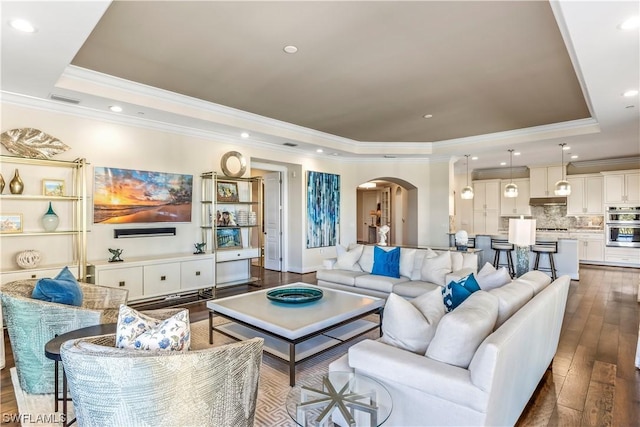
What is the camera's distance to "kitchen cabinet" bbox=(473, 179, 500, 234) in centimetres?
1021

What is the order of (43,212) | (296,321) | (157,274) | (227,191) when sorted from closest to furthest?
1. (296,321)
2. (43,212)
3. (157,274)
4. (227,191)

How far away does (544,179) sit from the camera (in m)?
9.32

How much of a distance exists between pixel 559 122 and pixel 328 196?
15.0ft

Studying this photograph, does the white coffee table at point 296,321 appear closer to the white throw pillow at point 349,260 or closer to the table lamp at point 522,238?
the white throw pillow at point 349,260

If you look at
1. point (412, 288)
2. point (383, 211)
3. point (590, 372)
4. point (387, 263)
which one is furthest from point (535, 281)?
point (383, 211)

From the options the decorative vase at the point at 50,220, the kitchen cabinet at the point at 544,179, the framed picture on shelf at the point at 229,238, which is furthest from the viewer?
the kitchen cabinet at the point at 544,179

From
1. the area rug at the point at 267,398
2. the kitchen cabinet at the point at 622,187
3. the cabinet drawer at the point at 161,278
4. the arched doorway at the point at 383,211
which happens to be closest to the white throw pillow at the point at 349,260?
the area rug at the point at 267,398

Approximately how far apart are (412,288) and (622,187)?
7.63 m

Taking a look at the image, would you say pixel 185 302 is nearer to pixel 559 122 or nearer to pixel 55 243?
pixel 55 243

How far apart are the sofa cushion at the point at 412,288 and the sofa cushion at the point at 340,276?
0.69 meters

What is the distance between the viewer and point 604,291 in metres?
5.85

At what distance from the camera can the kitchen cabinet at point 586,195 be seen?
8609mm

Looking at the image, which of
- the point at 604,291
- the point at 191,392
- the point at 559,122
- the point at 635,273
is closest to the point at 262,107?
the point at 191,392

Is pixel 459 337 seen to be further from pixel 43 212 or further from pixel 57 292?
pixel 43 212
